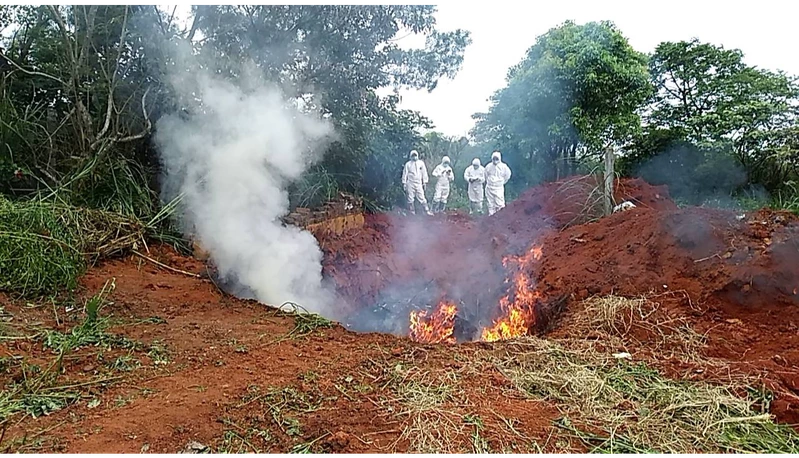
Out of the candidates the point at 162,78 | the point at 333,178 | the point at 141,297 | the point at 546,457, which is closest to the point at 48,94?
the point at 162,78

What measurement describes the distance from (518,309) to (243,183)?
13.1 ft

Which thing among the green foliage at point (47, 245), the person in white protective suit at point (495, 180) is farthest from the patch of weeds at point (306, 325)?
the person in white protective suit at point (495, 180)

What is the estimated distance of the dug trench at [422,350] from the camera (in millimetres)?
2803

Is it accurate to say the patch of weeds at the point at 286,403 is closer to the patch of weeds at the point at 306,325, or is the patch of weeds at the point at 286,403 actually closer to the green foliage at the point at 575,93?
the patch of weeds at the point at 306,325

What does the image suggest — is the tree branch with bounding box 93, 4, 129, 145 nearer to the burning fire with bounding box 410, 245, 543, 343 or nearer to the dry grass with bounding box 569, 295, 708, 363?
the burning fire with bounding box 410, 245, 543, 343

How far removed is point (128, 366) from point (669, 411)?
3.54 meters

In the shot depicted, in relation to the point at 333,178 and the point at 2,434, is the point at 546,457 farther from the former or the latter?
the point at 333,178

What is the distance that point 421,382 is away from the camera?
346 centimetres

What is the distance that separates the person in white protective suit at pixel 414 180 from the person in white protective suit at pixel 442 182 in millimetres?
531

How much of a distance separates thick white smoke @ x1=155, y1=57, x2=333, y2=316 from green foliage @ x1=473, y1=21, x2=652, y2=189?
290 inches

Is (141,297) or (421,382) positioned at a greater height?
(141,297)

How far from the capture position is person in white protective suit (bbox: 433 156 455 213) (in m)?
12.7

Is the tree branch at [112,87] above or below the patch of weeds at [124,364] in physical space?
above

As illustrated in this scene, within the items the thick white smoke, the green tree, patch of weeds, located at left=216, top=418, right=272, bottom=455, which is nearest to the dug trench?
patch of weeds, located at left=216, top=418, right=272, bottom=455
